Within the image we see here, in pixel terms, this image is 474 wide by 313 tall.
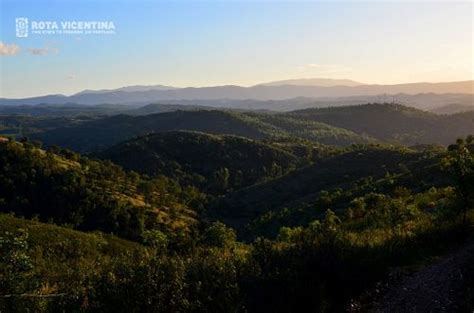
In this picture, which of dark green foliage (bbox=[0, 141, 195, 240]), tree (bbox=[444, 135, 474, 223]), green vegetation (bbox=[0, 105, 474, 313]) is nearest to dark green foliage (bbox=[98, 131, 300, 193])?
green vegetation (bbox=[0, 105, 474, 313])

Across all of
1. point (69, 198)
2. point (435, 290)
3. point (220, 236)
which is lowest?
point (69, 198)

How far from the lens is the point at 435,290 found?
29.4ft

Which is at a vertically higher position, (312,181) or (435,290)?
(435,290)

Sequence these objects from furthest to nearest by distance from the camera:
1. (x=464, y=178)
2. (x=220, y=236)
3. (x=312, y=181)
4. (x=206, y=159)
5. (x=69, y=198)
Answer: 1. (x=206, y=159)
2. (x=312, y=181)
3. (x=69, y=198)
4. (x=220, y=236)
5. (x=464, y=178)

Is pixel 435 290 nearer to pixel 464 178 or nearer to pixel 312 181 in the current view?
pixel 464 178

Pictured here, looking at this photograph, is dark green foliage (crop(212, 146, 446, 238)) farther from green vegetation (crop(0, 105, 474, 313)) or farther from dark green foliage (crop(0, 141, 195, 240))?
dark green foliage (crop(0, 141, 195, 240))

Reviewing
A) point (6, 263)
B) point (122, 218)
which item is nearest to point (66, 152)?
point (122, 218)

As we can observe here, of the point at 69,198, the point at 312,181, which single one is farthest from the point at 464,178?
the point at 312,181

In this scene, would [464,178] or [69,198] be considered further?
[69,198]

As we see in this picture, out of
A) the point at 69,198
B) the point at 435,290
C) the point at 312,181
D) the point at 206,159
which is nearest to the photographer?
the point at 435,290

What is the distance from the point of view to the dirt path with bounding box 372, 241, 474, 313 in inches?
330

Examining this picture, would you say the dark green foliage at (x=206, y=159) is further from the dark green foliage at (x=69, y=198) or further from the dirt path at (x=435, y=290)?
the dirt path at (x=435, y=290)

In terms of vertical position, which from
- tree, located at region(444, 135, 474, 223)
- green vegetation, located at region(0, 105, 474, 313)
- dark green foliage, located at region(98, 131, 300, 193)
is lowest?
dark green foliage, located at region(98, 131, 300, 193)

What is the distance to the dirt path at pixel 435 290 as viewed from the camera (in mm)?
8375
